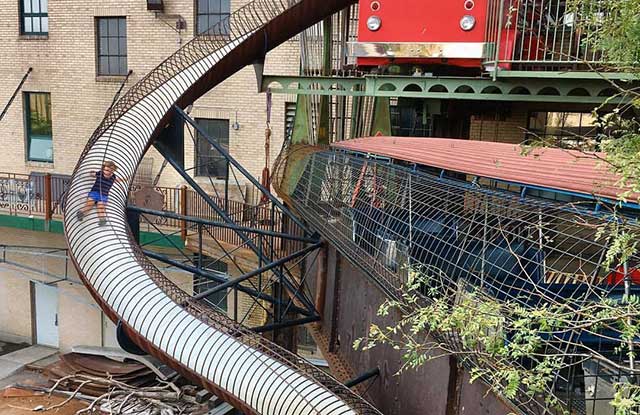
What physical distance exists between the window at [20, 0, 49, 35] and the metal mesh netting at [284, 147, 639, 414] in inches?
551

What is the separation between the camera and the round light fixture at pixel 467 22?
7.40 m

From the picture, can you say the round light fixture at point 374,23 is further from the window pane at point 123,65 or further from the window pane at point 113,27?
the window pane at point 113,27

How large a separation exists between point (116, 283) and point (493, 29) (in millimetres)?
5946

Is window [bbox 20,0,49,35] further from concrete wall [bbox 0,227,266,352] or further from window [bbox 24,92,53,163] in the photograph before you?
concrete wall [bbox 0,227,266,352]

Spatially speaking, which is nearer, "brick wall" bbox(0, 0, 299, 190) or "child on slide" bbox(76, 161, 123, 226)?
"child on slide" bbox(76, 161, 123, 226)

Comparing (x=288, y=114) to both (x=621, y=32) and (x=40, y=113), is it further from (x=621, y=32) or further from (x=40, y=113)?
(x=621, y=32)

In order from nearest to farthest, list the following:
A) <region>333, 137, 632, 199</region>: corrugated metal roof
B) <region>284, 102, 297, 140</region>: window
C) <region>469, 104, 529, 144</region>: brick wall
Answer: <region>333, 137, 632, 199</region>: corrugated metal roof
<region>469, 104, 529, 144</region>: brick wall
<region>284, 102, 297, 140</region>: window

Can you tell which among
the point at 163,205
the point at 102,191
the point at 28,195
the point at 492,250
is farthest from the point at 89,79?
the point at 492,250

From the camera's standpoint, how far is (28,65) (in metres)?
16.7

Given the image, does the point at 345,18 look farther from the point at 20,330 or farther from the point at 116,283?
the point at 20,330

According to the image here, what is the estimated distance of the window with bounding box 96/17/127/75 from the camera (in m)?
15.9

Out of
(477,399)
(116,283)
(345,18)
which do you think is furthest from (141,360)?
(477,399)

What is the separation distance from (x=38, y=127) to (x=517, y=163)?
16.8 m

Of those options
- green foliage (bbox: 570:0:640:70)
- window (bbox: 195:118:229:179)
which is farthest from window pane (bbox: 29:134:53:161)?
green foliage (bbox: 570:0:640:70)
